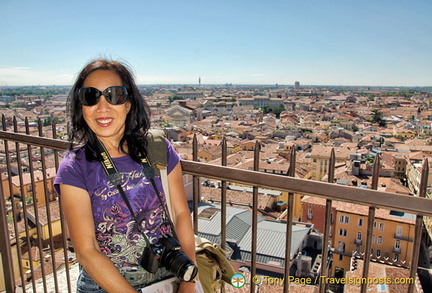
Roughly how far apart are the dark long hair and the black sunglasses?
4 cm

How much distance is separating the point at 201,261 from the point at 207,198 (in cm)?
1291

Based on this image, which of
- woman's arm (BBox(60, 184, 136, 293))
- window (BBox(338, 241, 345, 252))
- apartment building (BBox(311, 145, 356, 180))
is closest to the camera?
woman's arm (BBox(60, 184, 136, 293))

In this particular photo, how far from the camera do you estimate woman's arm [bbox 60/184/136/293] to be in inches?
37.2

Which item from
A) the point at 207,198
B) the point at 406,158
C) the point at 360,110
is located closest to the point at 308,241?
the point at 207,198

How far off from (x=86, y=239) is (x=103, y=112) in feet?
1.18

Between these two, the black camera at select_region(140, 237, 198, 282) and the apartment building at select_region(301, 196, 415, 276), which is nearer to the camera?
the black camera at select_region(140, 237, 198, 282)

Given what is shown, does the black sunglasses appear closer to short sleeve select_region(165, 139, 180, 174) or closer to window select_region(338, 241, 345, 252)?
short sleeve select_region(165, 139, 180, 174)

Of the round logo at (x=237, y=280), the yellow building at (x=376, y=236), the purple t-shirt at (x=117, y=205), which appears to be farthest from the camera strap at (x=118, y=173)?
the yellow building at (x=376, y=236)

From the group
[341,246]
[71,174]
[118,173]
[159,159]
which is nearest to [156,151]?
[159,159]

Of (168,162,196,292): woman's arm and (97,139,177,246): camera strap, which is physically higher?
(97,139,177,246): camera strap

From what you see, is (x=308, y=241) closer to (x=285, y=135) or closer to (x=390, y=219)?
(x=390, y=219)

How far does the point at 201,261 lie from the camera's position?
45.4 inches

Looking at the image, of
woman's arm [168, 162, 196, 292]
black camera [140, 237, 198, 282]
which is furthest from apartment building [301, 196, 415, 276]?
black camera [140, 237, 198, 282]

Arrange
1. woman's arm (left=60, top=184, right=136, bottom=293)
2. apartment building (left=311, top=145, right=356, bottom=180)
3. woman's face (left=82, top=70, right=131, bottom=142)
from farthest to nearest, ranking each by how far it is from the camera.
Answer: apartment building (left=311, top=145, right=356, bottom=180) → woman's face (left=82, top=70, right=131, bottom=142) → woman's arm (left=60, top=184, right=136, bottom=293)
